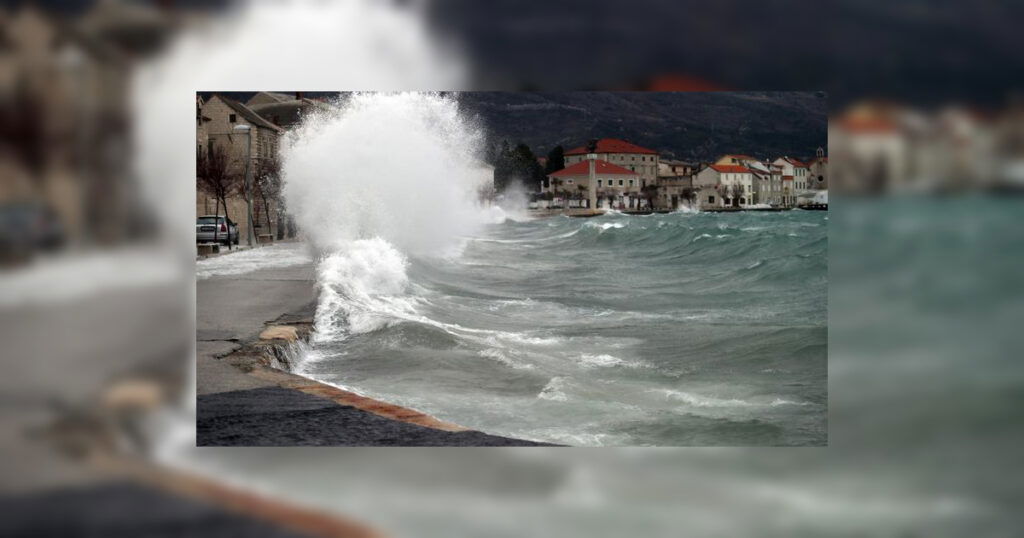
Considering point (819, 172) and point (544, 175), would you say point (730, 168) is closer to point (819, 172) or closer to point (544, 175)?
point (819, 172)

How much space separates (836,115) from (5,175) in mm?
4280

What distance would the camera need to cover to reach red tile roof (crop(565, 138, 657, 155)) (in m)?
5.15

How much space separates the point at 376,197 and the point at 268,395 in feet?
3.92

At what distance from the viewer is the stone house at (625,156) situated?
516 centimetres

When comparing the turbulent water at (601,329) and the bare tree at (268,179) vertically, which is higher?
the bare tree at (268,179)

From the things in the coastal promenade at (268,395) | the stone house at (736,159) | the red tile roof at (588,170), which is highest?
the stone house at (736,159)

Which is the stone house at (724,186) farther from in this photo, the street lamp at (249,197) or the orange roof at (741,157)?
the street lamp at (249,197)

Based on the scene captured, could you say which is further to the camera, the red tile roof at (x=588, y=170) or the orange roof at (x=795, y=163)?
the red tile roof at (x=588, y=170)

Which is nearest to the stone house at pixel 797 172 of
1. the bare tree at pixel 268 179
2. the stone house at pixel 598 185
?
Answer: the stone house at pixel 598 185

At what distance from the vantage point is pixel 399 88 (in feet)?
16.9

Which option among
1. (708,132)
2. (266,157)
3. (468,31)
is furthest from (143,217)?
(708,132)

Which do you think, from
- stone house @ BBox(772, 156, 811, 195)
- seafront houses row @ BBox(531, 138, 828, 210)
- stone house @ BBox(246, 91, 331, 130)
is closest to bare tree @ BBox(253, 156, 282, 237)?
stone house @ BBox(246, 91, 331, 130)

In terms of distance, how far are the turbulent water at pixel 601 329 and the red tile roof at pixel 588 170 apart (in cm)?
28

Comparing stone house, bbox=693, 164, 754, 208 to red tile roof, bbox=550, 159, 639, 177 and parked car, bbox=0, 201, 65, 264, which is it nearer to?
red tile roof, bbox=550, 159, 639, 177
